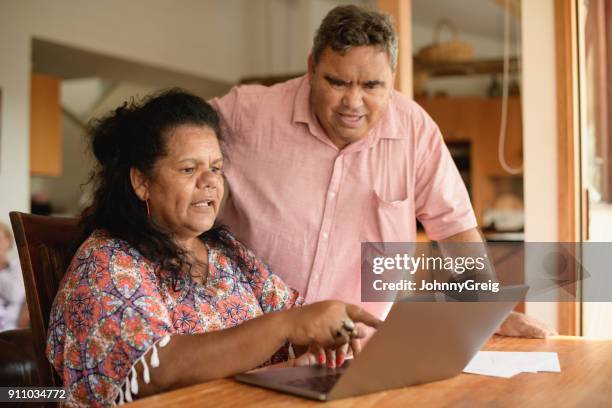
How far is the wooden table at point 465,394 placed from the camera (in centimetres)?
117

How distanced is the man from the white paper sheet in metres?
0.61

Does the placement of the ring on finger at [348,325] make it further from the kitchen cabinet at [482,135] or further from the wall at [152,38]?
the kitchen cabinet at [482,135]

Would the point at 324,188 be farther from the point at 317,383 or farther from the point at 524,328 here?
the point at 317,383

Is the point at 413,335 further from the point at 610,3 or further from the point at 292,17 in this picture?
the point at 292,17

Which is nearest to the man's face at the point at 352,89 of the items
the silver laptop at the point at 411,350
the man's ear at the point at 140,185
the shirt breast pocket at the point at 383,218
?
the shirt breast pocket at the point at 383,218

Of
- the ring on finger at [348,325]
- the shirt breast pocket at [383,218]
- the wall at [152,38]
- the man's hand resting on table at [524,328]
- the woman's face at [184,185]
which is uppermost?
the wall at [152,38]

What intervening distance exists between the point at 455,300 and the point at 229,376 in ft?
1.38

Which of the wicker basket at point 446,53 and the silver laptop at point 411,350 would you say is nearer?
the silver laptop at point 411,350

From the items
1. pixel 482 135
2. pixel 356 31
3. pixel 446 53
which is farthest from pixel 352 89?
pixel 482 135

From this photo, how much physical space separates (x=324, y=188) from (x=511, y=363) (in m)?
0.81

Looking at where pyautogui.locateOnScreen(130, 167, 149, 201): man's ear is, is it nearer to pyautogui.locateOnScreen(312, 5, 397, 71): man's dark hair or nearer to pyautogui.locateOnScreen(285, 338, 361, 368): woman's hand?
pyautogui.locateOnScreen(285, 338, 361, 368): woman's hand

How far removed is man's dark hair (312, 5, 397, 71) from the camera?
75.6 inches

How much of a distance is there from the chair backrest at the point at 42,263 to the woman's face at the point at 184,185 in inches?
8.8

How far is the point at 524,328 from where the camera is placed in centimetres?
176
